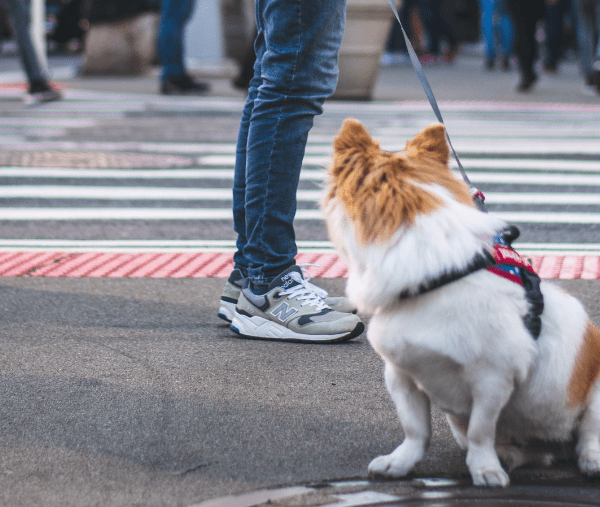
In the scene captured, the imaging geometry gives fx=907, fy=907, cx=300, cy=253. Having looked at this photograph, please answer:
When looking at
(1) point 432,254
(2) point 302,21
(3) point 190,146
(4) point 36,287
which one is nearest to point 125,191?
(3) point 190,146

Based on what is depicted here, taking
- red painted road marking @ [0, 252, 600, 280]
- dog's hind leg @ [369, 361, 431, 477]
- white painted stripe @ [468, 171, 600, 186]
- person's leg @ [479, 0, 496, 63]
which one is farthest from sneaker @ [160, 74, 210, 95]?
dog's hind leg @ [369, 361, 431, 477]

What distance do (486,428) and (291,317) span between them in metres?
1.30

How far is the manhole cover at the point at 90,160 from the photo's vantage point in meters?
6.70

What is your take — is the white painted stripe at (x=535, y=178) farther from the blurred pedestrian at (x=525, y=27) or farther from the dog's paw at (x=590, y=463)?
the blurred pedestrian at (x=525, y=27)

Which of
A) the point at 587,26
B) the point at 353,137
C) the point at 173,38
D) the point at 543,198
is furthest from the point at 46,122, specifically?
the point at 353,137

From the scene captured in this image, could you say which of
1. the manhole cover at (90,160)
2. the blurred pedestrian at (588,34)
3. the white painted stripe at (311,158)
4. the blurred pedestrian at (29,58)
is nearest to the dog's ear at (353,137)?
the white painted stripe at (311,158)

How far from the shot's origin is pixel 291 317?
3281mm

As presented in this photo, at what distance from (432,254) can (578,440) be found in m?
0.65

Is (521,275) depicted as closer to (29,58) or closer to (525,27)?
(29,58)

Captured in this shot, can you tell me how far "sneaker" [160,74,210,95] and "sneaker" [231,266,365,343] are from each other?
7601 millimetres

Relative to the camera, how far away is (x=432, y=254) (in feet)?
6.67

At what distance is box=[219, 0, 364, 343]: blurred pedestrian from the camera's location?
3.14 m

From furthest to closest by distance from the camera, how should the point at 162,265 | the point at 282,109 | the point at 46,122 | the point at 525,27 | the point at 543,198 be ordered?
the point at 525,27, the point at 46,122, the point at 543,198, the point at 162,265, the point at 282,109

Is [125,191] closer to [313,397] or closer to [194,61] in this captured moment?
[313,397]
